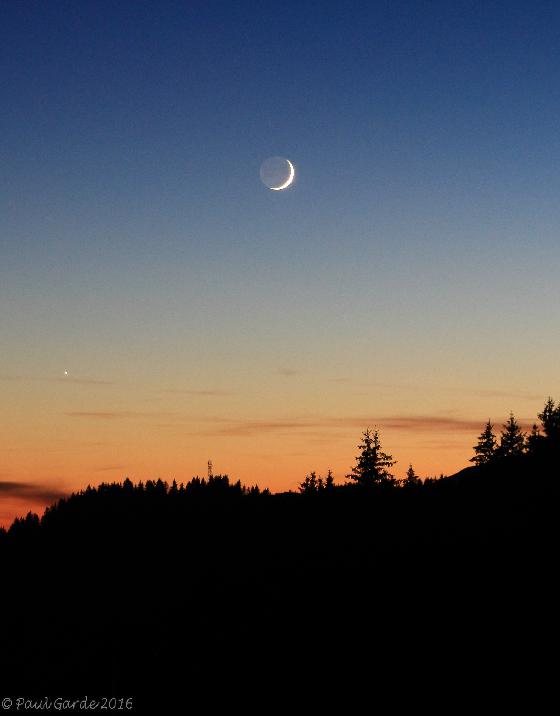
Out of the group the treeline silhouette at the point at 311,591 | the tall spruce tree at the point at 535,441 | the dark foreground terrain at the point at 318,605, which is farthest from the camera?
the tall spruce tree at the point at 535,441

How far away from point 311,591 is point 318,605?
3.84m

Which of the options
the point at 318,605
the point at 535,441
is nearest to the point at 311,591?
the point at 318,605

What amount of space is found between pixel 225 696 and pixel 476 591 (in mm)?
24490

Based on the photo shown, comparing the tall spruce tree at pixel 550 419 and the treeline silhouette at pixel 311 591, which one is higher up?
the tall spruce tree at pixel 550 419

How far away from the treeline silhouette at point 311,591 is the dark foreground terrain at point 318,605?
8.4 inches

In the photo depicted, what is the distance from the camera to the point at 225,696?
197 ft

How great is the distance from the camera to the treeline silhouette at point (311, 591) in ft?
159

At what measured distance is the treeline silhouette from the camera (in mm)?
48500

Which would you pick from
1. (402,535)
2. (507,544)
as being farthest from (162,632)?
(507,544)

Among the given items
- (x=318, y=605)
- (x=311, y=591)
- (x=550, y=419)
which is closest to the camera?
(x=318, y=605)

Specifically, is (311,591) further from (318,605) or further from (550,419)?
(550,419)

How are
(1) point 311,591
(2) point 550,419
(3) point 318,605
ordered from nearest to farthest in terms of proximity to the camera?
(3) point 318,605 → (1) point 311,591 → (2) point 550,419

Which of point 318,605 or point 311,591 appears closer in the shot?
point 318,605

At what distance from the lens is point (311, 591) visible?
70.2 metres
